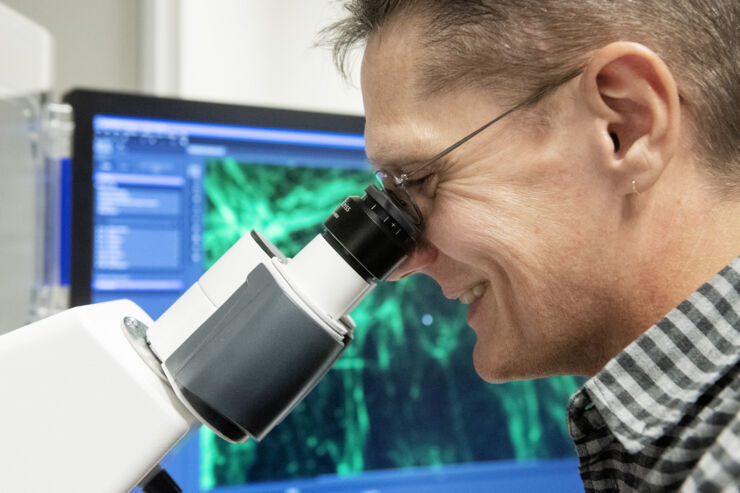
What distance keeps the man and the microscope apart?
20 centimetres

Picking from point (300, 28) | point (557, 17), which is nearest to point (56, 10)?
point (300, 28)

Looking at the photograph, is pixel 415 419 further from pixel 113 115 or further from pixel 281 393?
pixel 113 115

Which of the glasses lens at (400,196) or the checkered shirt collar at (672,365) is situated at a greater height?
the glasses lens at (400,196)

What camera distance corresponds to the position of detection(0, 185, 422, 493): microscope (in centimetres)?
60

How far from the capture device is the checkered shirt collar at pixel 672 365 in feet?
1.95

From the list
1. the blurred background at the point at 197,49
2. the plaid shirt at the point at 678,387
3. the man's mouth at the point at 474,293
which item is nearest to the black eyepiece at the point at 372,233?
the man's mouth at the point at 474,293

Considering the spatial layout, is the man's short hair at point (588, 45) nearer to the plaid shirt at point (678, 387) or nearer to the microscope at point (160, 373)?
the plaid shirt at point (678, 387)

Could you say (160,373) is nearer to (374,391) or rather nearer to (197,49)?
(374,391)

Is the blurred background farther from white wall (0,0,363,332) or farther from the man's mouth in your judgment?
the man's mouth

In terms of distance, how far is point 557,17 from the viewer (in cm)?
67

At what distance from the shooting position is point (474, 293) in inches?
33.2

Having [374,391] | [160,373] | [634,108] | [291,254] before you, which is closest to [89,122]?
[291,254]

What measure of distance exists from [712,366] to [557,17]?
1.16ft

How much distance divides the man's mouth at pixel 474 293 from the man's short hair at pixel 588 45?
239 millimetres
